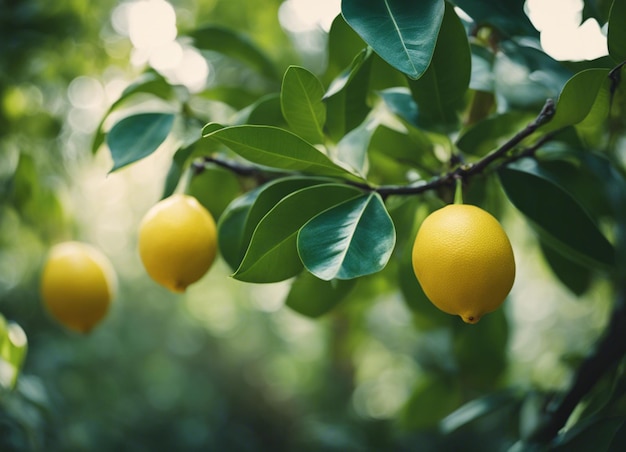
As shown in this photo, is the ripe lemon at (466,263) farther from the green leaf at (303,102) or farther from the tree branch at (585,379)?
the tree branch at (585,379)

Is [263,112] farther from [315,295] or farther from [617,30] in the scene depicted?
[617,30]

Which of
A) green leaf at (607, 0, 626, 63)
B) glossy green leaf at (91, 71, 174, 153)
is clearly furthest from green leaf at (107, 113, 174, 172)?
green leaf at (607, 0, 626, 63)

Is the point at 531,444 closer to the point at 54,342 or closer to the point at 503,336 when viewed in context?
the point at 503,336

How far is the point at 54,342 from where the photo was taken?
6.52 feet

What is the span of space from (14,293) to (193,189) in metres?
1.57

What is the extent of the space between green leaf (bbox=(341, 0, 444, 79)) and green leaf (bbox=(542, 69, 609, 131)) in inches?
5.3

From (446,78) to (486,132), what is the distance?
3.8 inches

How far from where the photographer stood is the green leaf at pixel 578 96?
475 mm

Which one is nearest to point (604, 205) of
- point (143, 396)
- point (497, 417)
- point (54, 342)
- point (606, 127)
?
point (606, 127)

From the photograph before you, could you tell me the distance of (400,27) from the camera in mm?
490

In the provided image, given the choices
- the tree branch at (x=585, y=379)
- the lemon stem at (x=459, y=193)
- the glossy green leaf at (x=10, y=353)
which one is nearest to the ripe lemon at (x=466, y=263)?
the lemon stem at (x=459, y=193)

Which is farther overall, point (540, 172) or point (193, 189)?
point (193, 189)

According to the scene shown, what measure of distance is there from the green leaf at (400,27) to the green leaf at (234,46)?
310 millimetres

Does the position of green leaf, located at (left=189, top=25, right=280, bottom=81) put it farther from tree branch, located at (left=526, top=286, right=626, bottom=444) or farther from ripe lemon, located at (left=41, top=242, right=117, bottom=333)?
tree branch, located at (left=526, top=286, right=626, bottom=444)
